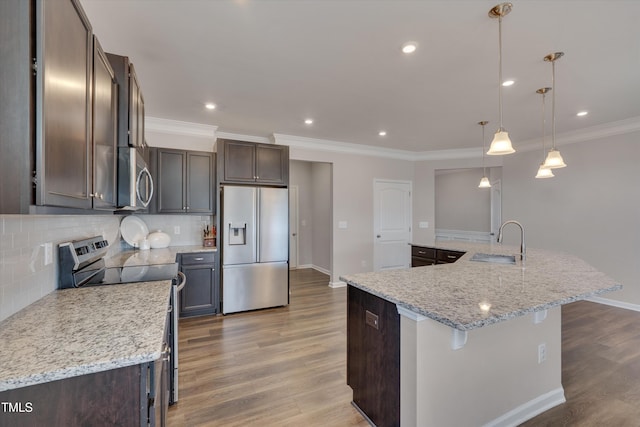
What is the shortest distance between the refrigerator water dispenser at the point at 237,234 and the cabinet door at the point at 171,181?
2.39 ft

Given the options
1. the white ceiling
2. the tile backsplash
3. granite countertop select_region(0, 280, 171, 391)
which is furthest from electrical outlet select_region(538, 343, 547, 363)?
the tile backsplash

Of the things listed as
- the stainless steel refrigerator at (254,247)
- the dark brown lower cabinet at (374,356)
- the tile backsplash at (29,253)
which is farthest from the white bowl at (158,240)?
the dark brown lower cabinet at (374,356)

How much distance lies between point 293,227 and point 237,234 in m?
2.97

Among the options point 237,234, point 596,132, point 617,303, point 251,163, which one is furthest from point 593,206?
point 237,234

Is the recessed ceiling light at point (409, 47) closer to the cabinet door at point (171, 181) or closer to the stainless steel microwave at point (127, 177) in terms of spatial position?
the stainless steel microwave at point (127, 177)

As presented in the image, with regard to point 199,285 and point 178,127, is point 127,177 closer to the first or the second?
point 199,285

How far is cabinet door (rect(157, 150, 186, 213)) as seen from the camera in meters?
3.71

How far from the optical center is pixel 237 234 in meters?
3.83

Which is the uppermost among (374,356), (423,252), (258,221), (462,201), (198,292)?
(462,201)

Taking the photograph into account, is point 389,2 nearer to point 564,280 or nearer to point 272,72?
point 272,72

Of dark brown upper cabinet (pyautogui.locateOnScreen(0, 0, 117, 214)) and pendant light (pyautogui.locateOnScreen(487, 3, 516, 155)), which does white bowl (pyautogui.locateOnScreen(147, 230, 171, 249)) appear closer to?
dark brown upper cabinet (pyautogui.locateOnScreen(0, 0, 117, 214))

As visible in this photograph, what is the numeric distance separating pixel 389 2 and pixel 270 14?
29.7 inches

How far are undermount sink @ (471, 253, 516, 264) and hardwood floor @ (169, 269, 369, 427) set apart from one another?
162 centimetres

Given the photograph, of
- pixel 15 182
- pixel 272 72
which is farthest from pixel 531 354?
pixel 272 72
